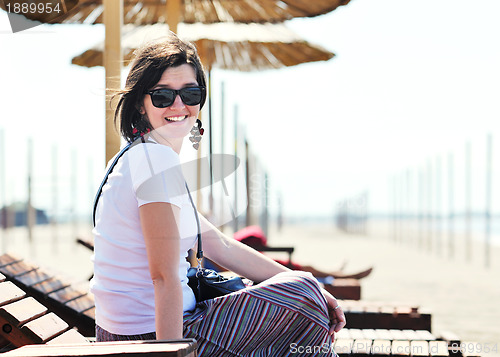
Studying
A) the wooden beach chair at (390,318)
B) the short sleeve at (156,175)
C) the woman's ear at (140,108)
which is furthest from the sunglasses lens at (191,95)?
the wooden beach chair at (390,318)

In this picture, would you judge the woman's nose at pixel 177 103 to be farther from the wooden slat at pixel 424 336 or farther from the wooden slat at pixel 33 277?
the wooden slat at pixel 424 336

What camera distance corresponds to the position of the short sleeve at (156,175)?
1.41 metres

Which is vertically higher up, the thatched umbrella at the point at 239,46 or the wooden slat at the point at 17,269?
the thatched umbrella at the point at 239,46

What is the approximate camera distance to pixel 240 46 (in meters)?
5.14

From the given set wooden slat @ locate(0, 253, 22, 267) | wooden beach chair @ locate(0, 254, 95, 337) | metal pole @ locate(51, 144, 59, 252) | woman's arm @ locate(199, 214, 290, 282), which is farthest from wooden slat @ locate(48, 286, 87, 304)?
metal pole @ locate(51, 144, 59, 252)

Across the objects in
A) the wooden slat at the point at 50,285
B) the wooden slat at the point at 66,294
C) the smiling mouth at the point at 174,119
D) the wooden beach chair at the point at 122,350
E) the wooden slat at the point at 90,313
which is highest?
the smiling mouth at the point at 174,119

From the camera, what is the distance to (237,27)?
4492 mm

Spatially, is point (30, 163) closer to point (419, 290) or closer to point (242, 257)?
point (419, 290)

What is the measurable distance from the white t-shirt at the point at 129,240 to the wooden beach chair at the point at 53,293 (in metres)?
1.17

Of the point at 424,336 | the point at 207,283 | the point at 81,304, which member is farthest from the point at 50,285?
the point at 424,336

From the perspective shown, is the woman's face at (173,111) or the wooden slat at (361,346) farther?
the wooden slat at (361,346)

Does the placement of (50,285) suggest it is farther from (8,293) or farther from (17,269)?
(8,293)

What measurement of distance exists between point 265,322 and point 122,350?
0.45 metres

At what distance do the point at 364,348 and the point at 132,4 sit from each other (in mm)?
3071
